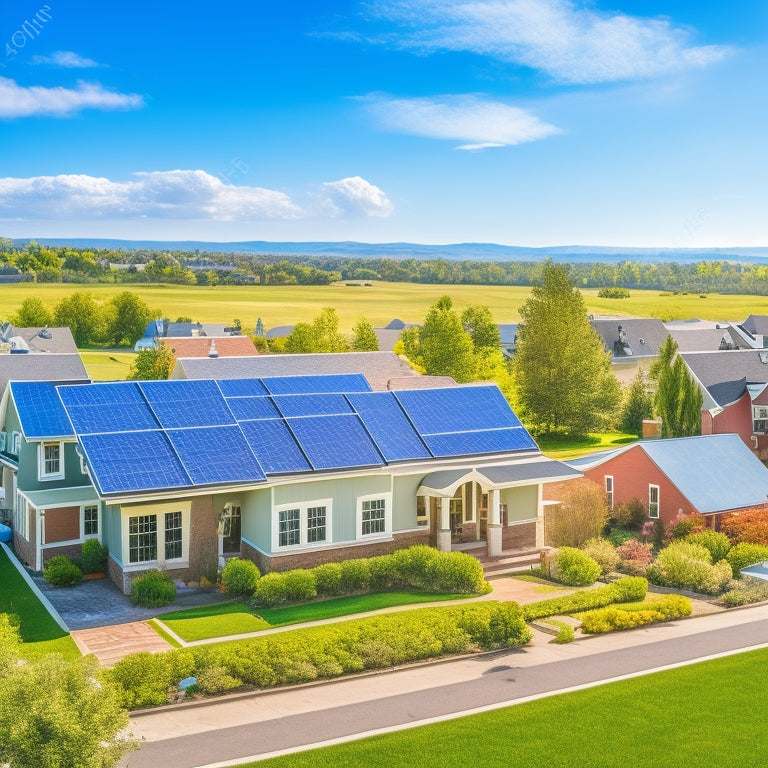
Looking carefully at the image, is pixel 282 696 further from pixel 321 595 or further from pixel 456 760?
pixel 321 595

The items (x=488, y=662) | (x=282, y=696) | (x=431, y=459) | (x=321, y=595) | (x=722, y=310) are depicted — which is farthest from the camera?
(x=722, y=310)

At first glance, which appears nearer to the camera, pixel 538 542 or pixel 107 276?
pixel 538 542

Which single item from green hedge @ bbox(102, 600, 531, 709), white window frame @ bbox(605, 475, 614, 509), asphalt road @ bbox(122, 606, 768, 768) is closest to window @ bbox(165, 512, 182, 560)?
green hedge @ bbox(102, 600, 531, 709)

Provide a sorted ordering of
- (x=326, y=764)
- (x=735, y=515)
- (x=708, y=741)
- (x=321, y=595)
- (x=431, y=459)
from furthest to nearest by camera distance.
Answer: (x=735, y=515), (x=431, y=459), (x=321, y=595), (x=708, y=741), (x=326, y=764)

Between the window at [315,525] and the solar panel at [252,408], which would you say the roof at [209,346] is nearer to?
the solar panel at [252,408]

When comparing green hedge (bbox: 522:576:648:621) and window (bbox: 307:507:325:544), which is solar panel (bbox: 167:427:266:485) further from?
green hedge (bbox: 522:576:648:621)

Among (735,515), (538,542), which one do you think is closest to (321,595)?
(538,542)

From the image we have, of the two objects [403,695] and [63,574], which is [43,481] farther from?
[403,695]
